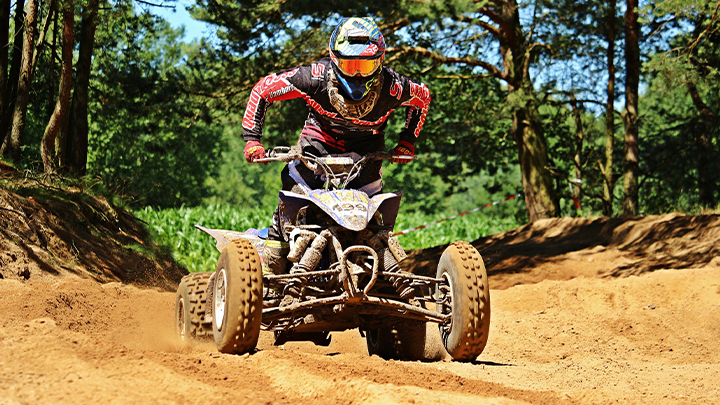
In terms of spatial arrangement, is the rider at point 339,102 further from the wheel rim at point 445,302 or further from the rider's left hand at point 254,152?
the wheel rim at point 445,302

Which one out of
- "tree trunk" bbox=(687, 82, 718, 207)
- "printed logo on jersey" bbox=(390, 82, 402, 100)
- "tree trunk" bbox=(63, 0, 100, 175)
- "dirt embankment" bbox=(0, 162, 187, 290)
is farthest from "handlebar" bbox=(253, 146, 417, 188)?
"tree trunk" bbox=(687, 82, 718, 207)

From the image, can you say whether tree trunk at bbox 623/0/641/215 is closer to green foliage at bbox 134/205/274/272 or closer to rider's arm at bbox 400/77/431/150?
rider's arm at bbox 400/77/431/150

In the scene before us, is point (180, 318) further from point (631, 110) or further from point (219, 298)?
point (631, 110)

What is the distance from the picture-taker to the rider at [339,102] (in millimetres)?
6070

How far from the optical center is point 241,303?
5105mm

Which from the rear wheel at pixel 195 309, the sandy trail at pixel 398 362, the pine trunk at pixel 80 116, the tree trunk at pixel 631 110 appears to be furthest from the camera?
the tree trunk at pixel 631 110

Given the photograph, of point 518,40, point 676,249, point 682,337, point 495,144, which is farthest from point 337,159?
point 495,144

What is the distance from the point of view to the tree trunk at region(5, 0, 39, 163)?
39.4 ft

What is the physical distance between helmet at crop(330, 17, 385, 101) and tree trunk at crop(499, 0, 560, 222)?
1232 centimetres

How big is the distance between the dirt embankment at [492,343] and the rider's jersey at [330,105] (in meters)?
1.94

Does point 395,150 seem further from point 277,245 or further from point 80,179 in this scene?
point 80,179

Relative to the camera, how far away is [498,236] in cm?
1686

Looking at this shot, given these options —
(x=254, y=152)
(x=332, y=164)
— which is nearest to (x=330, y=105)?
(x=332, y=164)

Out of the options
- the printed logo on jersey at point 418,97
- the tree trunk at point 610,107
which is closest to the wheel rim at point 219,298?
the printed logo on jersey at point 418,97
